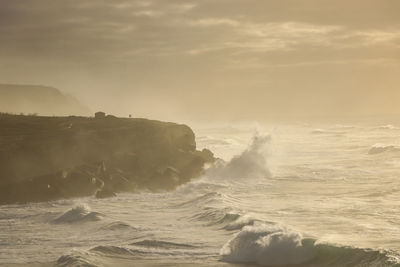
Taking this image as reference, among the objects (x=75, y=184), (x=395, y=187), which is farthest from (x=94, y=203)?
(x=395, y=187)

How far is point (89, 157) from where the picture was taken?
47281 millimetres

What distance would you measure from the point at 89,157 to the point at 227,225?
70.3 feet

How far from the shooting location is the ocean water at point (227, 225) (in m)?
22.1

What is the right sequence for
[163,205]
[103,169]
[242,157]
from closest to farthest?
[163,205], [103,169], [242,157]

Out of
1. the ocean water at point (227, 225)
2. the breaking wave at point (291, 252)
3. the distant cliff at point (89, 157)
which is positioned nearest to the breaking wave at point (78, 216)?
the ocean water at point (227, 225)

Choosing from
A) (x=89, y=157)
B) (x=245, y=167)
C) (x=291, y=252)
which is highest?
(x=89, y=157)

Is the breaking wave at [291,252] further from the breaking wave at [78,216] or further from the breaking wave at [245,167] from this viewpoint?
the breaking wave at [245,167]

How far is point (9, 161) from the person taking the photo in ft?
139

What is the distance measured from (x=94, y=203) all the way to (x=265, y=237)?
54.0 ft

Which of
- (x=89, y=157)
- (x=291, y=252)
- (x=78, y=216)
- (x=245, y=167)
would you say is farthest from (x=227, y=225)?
(x=245, y=167)

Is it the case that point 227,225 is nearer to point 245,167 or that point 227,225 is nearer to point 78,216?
point 78,216

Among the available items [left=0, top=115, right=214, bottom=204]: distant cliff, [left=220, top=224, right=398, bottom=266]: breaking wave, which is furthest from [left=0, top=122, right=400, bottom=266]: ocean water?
[left=0, top=115, right=214, bottom=204]: distant cliff

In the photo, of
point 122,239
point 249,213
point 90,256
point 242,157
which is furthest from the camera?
point 242,157

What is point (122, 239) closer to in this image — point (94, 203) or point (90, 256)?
point (90, 256)
